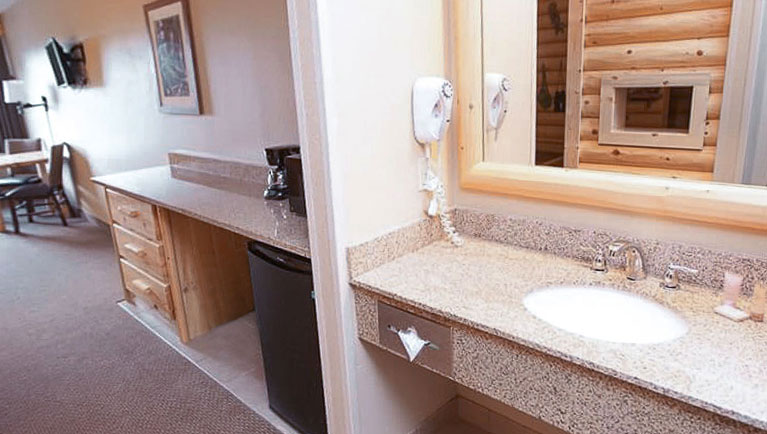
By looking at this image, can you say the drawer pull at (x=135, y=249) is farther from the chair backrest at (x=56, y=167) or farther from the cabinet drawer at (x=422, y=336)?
the chair backrest at (x=56, y=167)

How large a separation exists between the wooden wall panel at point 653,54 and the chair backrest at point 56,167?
17.9 ft

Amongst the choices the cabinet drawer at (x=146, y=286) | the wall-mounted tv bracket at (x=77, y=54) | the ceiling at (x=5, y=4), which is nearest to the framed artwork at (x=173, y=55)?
the cabinet drawer at (x=146, y=286)

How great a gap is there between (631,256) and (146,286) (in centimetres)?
258

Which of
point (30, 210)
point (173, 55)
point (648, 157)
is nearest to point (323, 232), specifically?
point (648, 157)

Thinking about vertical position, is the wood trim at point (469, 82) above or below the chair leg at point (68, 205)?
above

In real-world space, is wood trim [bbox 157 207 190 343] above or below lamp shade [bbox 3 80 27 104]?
below

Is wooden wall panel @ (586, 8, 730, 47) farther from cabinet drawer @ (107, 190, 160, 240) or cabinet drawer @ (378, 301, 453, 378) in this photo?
cabinet drawer @ (107, 190, 160, 240)

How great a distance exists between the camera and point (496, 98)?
1699mm

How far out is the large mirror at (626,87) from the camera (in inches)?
49.2

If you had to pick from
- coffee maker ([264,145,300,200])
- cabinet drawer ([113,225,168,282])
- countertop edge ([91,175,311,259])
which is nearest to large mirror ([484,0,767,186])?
countertop edge ([91,175,311,259])

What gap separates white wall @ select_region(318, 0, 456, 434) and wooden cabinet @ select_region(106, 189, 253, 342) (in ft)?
4.98

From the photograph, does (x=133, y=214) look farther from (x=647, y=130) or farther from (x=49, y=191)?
(x=49, y=191)

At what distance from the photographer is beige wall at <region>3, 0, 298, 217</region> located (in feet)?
8.85

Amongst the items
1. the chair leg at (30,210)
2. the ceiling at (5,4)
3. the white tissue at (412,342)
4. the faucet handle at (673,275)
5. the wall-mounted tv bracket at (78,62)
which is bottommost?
the chair leg at (30,210)
